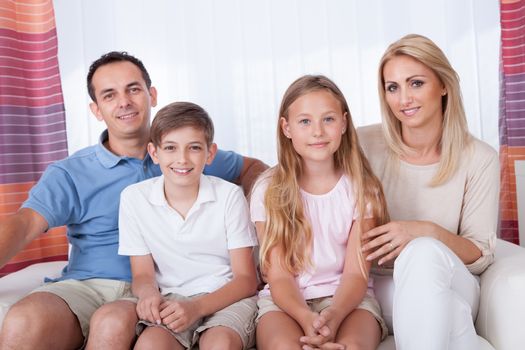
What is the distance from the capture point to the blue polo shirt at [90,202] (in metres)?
1.92

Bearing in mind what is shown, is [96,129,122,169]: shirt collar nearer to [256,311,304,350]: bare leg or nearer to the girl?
the girl

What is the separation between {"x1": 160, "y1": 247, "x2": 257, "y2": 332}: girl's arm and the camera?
1.58 metres

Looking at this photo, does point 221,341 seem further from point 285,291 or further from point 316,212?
point 316,212

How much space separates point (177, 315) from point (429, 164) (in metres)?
0.92

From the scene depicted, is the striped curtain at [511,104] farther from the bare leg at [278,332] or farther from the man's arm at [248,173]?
the bare leg at [278,332]

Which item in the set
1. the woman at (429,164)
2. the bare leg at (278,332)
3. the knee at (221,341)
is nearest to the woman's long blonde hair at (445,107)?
the woman at (429,164)

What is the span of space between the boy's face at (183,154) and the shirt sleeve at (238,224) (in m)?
0.14

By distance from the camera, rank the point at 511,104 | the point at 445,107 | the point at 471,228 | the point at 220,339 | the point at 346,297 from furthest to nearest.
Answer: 1. the point at 511,104
2. the point at 445,107
3. the point at 471,228
4. the point at 346,297
5. the point at 220,339

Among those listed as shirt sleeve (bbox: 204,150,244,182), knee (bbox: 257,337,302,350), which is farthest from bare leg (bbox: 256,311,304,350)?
shirt sleeve (bbox: 204,150,244,182)

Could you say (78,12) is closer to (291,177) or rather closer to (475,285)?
(291,177)

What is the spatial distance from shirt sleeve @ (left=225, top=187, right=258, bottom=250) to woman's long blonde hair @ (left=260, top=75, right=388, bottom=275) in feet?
0.24

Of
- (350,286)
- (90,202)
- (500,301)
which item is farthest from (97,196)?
(500,301)

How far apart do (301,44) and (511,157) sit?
110 centimetres

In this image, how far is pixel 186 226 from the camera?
184 centimetres
